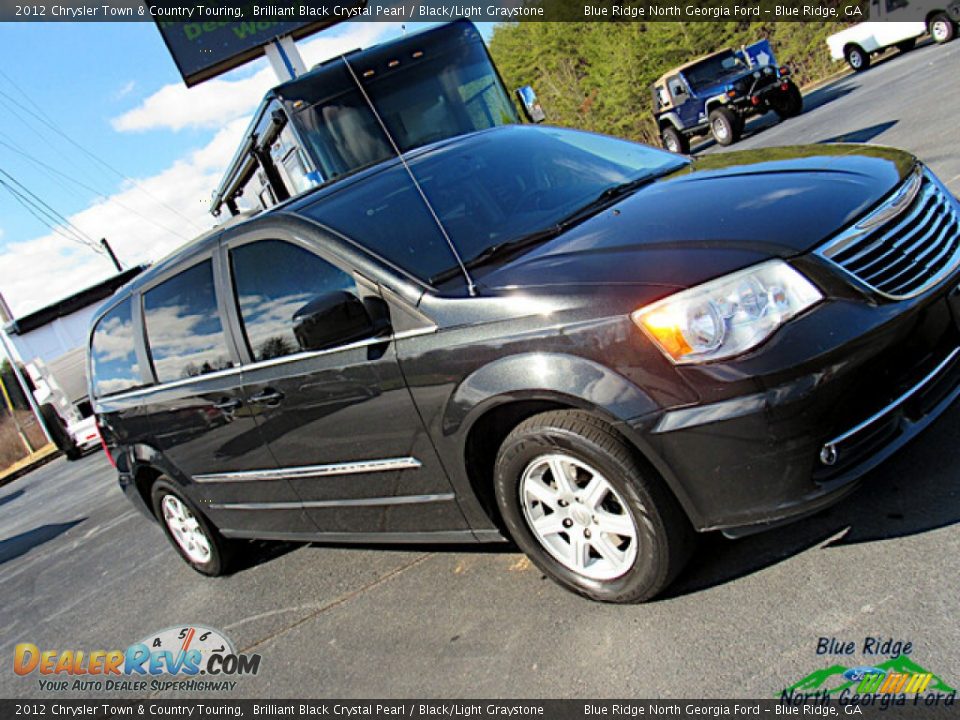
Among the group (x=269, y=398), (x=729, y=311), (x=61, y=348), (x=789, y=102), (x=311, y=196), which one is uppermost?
(x=61, y=348)

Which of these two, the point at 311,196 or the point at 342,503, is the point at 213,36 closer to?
the point at 311,196

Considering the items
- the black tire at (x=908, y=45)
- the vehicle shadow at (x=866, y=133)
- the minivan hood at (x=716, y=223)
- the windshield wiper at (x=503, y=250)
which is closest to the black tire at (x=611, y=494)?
the minivan hood at (x=716, y=223)

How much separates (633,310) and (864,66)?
26973mm

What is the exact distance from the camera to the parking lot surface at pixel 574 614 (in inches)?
99.8

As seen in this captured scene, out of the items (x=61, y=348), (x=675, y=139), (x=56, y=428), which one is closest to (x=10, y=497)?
(x=56, y=428)

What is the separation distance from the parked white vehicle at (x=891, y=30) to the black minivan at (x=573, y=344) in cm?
2111

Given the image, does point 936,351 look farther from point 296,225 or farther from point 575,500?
point 296,225

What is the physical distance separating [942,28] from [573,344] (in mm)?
23148

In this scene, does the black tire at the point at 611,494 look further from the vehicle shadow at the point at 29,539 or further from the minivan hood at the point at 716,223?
the vehicle shadow at the point at 29,539

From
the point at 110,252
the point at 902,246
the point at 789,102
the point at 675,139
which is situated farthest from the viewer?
the point at 110,252

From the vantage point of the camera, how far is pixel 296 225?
3.63 metres

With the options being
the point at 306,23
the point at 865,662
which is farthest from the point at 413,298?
the point at 306,23

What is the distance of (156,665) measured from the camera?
4.23 meters

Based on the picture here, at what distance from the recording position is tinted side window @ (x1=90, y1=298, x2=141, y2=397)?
5.12 metres
